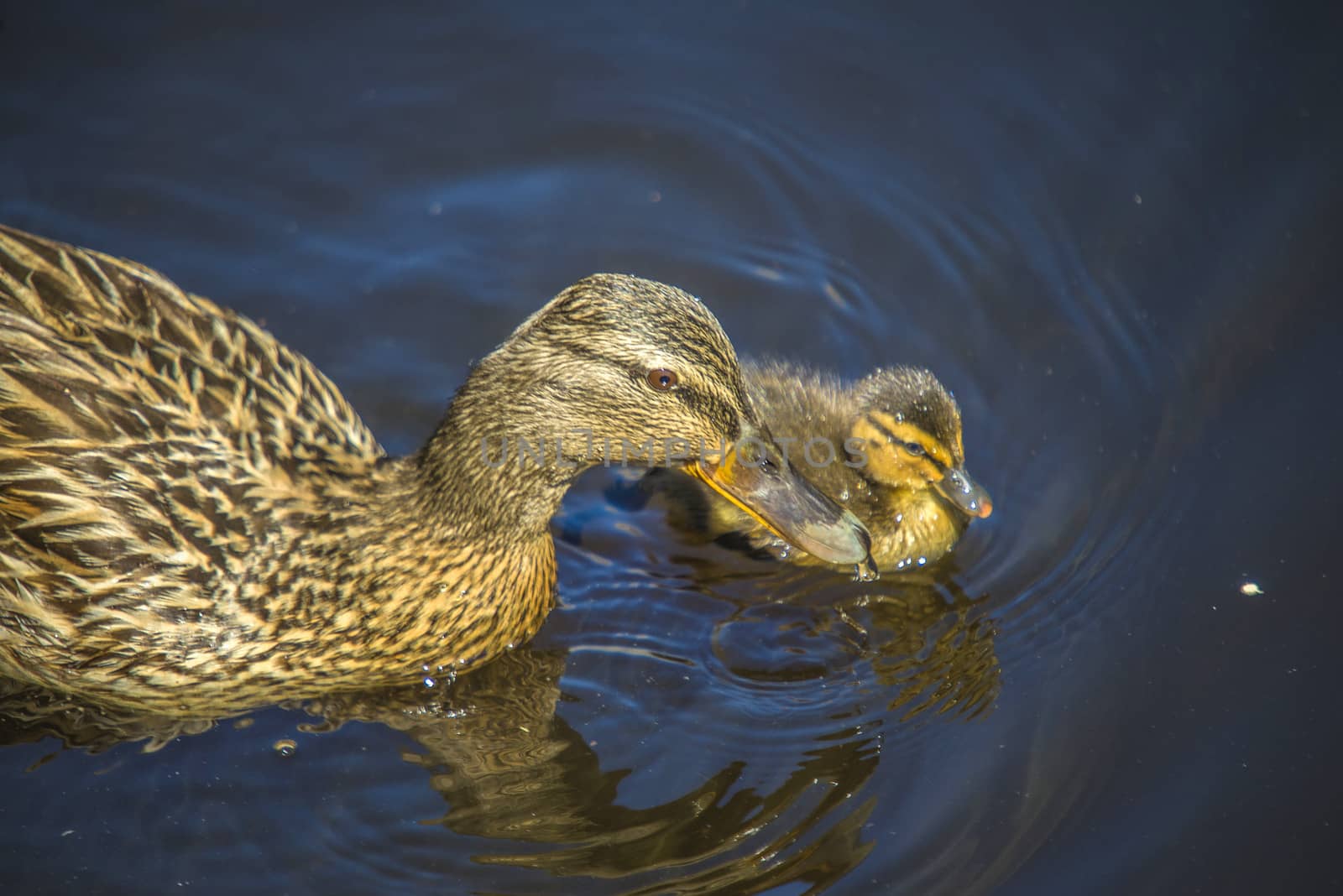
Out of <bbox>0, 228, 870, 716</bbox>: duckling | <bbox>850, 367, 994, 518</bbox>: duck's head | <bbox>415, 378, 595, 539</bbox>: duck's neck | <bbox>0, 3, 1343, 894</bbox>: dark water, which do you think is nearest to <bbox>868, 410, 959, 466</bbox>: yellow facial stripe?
<bbox>850, 367, 994, 518</bbox>: duck's head

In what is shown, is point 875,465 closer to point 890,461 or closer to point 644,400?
point 890,461

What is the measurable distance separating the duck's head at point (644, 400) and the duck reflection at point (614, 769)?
66 centimetres

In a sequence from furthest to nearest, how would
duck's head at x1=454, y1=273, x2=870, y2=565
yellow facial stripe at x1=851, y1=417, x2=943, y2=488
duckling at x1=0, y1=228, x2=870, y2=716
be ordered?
1. yellow facial stripe at x1=851, y1=417, x2=943, y2=488
2. duckling at x1=0, y1=228, x2=870, y2=716
3. duck's head at x1=454, y1=273, x2=870, y2=565

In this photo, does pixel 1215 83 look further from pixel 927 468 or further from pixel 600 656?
pixel 600 656

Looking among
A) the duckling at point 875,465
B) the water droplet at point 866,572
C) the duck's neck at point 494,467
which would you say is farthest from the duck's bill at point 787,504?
the duckling at point 875,465

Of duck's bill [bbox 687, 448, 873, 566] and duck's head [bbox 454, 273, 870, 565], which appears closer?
duck's head [bbox 454, 273, 870, 565]

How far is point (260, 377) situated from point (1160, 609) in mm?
2969

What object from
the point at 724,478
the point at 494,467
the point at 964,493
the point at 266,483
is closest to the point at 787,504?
the point at 724,478

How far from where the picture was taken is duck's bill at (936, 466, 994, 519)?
4344mm

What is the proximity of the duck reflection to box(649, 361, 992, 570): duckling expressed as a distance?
303 millimetres

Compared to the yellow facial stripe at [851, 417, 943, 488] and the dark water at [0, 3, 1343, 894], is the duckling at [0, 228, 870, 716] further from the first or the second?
the yellow facial stripe at [851, 417, 943, 488]

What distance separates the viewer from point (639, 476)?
4773 mm

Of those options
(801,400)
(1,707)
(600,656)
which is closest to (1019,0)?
(801,400)

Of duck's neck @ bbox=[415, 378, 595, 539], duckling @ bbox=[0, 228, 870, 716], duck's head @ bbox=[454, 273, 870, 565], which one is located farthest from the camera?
duck's neck @ bbox=[415, 378, 595, 539]
